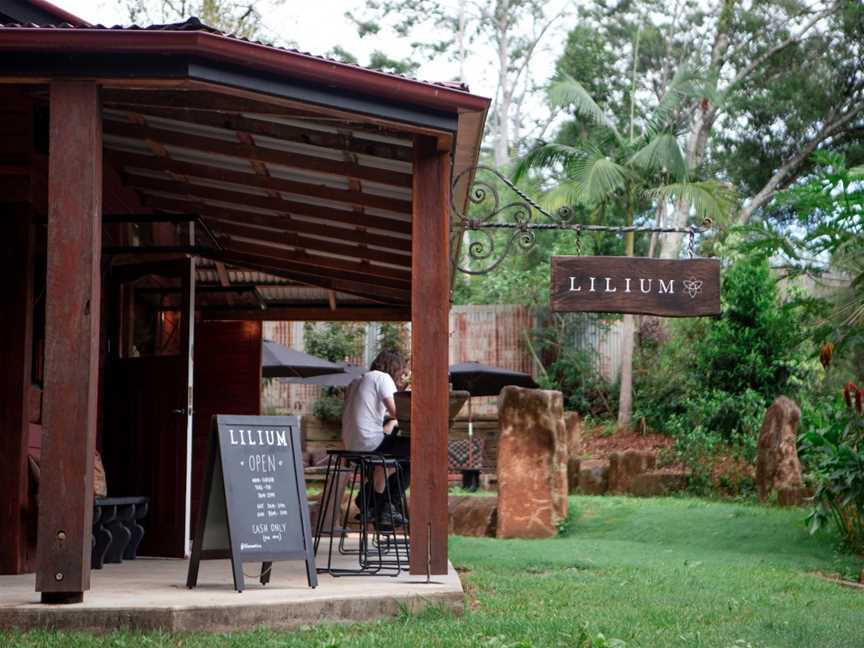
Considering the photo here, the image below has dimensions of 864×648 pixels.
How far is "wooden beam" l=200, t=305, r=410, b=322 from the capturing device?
45.2 feet

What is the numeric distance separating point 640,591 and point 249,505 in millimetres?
3297

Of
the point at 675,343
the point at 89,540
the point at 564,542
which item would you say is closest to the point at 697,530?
the point at 564,542

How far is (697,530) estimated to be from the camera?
14.0 meters

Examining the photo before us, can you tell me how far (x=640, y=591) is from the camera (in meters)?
9.14

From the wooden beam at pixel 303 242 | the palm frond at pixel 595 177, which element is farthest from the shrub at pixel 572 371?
the wooden beam at pixel 303 242

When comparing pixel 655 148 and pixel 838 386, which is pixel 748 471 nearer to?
pixel 838 386

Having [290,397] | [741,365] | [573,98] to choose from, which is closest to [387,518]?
[741,365]

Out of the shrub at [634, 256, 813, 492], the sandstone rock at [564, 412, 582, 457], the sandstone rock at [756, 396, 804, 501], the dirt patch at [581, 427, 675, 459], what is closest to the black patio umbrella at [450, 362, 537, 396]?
the sandstone rock at [564, 412, 582, 457]

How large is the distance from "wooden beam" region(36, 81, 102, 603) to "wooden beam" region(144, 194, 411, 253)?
4.13 m

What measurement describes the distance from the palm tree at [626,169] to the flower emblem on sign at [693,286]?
15.7 meters

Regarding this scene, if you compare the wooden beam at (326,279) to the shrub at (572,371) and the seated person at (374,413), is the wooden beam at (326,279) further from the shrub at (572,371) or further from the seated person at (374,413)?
the shrub at (572,371)

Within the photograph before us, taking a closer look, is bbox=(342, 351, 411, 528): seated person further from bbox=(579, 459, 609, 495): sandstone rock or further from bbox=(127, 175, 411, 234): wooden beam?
bbox=(579, 459, 609, 495): sandstone rock

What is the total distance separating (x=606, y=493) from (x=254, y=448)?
40.5 feet

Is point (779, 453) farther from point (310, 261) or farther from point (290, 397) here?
point (290, 397)
